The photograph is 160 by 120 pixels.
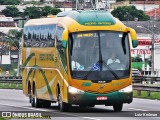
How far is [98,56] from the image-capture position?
30.7 metres

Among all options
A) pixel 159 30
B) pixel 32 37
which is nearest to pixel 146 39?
pixel 159 30

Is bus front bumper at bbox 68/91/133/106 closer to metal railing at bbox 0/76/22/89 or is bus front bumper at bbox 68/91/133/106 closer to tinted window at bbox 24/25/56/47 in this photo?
tinted window at bbox 24/25/56/47

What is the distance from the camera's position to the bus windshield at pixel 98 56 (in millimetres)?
30594

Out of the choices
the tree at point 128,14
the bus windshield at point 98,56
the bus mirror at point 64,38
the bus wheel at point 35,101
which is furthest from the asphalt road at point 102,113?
the tree at point 128,14

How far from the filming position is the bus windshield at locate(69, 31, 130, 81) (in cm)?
3059

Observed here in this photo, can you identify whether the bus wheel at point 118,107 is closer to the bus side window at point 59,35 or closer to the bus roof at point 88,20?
the bus roof at point 88,20

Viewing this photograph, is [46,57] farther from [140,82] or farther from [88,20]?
[140,82]

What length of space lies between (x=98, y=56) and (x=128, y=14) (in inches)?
6462

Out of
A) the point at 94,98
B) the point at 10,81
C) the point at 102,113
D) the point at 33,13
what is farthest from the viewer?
the point at 33,13

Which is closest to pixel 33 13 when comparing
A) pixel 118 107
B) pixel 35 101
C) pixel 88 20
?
pixel 35 101

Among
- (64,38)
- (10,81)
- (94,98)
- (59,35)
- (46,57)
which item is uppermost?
(64,38)

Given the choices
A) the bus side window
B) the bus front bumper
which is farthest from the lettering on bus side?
the bus front bumper

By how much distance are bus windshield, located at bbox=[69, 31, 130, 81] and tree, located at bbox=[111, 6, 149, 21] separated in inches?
6181

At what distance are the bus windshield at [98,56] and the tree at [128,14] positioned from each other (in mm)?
156989
